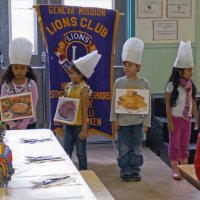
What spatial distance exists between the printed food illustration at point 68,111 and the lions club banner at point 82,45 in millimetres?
578

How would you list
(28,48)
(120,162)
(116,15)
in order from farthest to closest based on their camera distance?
(116,15)
(120,162)
(28,48)

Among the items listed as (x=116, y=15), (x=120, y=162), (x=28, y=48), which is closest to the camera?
(x=28, y=48)

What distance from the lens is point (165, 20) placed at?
16.5 ft

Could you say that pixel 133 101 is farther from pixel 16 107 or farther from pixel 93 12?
pixel 93 12

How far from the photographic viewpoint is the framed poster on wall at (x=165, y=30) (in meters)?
5.03

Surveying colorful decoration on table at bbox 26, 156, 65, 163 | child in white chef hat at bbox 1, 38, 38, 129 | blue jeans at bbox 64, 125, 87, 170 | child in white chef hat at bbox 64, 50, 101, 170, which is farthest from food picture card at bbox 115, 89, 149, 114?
colorful decoration on table at bbox 26, 156, 65, 163

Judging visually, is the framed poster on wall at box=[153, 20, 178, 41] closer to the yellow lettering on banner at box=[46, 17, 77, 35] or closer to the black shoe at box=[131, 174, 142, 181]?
the yellow lettering on banner at box=[46, 17, 77, 35]

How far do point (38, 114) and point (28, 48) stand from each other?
173cm

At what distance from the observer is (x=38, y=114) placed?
5.03 m

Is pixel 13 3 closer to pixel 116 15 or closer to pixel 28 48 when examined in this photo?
pixel 116 15

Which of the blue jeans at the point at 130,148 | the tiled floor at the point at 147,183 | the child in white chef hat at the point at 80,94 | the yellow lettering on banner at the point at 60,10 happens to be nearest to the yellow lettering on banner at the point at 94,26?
the yellow lettering on banner at the point at 60,10

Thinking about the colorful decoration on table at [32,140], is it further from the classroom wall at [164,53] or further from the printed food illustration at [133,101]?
the classroom wall at [164,53]

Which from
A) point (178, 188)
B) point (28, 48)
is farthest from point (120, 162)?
point (28, 48)

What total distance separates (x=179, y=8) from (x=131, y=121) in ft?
6.56
